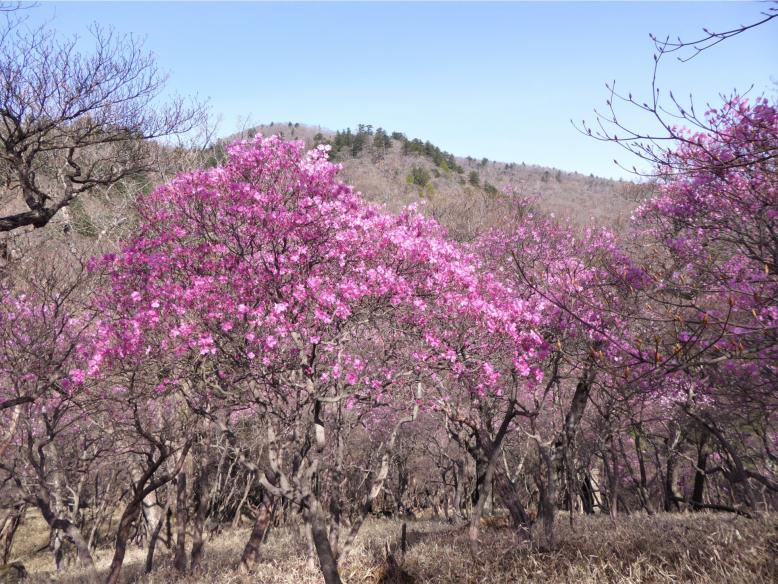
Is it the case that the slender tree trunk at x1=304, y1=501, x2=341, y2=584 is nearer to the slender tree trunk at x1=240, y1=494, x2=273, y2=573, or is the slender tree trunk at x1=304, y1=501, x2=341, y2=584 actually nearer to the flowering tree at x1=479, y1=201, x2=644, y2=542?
the flowering tree at x1=479, y1=201, x2=644, y2=542

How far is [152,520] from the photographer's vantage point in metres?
16.1

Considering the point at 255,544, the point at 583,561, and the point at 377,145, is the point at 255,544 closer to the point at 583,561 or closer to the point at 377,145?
the point at 583,561

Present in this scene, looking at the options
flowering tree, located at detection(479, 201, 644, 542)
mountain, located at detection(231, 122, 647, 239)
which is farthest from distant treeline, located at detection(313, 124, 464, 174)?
flowering tree, located at detection(479, 201, 644, 542)

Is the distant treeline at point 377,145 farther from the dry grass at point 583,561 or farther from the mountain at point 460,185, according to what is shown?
the dry grass at point 583,561

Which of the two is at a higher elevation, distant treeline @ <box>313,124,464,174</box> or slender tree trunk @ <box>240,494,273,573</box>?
distant treeline @ <box>313,124,464,174</box>

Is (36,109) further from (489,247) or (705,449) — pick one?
(705,449)

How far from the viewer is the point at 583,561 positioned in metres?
7.55

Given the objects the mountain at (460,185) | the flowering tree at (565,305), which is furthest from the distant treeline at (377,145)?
the flowering tree at (565,305)

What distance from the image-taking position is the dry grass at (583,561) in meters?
Answer: 6.23

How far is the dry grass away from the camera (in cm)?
623

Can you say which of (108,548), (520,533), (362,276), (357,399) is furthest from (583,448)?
(108,548)

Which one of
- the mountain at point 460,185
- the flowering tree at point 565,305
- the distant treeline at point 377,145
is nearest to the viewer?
the flowering tree at point 565,305

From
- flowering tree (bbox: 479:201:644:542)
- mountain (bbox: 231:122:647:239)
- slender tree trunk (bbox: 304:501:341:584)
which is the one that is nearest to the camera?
slender tree trunk (bbox: 304:501:341:584)

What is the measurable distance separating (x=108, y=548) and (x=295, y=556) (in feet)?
55.3
